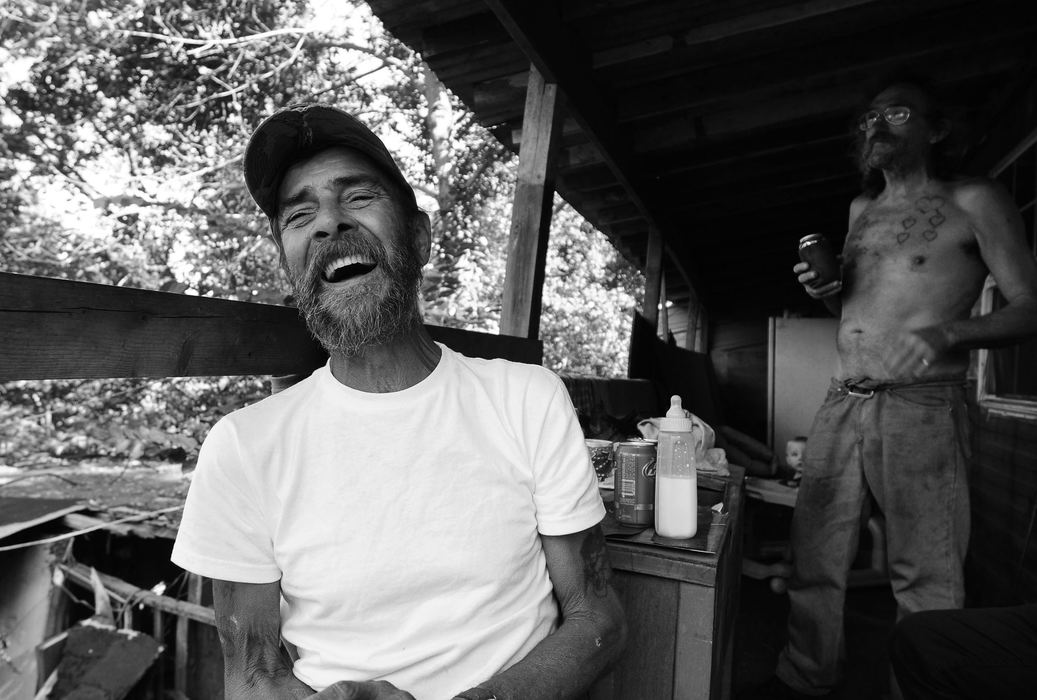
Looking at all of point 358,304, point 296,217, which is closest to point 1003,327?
point 358,304

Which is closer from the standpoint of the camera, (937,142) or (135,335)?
(135,335)

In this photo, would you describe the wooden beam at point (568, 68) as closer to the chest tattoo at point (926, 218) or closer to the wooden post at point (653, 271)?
the wooden post at point (653, 271)

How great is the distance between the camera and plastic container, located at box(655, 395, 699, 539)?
154cm

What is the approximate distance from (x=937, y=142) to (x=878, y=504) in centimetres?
142

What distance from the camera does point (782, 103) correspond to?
4223 mm

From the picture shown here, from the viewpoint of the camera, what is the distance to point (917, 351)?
7.58 feet

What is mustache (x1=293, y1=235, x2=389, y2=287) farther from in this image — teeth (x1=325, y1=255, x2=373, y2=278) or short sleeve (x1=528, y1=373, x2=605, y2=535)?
short sleeve (x1=528, y1=373, x2=605, y2=535)

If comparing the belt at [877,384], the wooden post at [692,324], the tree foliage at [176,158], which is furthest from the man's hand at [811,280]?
the wooden post at [692,324]

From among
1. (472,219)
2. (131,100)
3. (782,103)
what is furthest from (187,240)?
(782,103)

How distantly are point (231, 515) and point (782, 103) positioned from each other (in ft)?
13.8

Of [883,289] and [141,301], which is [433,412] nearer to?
[141,301]

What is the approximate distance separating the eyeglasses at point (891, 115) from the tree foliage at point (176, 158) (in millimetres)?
5929

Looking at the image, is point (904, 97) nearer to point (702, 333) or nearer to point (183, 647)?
point (183, 647)

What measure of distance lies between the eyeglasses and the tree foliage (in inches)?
233
